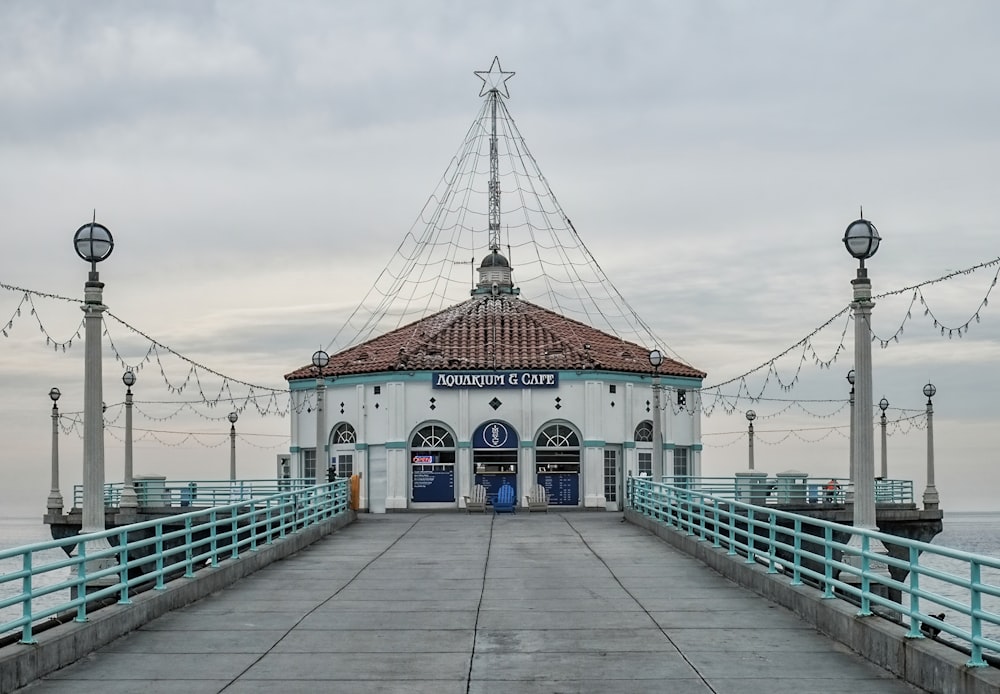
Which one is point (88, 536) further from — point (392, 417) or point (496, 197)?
point (496, 197)

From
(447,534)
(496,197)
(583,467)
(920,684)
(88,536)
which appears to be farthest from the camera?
(496,197)

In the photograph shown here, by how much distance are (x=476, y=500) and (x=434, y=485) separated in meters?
3.13

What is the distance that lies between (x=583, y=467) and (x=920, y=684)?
112ft

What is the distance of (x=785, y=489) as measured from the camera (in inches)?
1882

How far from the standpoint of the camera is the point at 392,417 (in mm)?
45938

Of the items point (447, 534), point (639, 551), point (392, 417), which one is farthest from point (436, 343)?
point (639, 551)

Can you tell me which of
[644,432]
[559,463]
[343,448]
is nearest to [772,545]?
[559,463]

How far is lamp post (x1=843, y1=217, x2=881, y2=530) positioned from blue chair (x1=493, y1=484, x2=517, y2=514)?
83.0 feet

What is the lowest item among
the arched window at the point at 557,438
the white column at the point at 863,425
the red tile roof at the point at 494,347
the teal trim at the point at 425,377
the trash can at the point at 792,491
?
the trash can at the point at 792,491

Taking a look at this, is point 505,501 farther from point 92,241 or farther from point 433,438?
point 92,241

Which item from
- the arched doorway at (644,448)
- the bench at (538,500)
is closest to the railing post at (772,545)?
the bench at (538,500)

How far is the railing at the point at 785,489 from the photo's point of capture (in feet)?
144

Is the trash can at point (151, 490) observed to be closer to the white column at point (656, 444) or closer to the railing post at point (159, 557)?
the white column at point (656, 444)

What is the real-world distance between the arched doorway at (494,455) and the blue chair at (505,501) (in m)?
2.70
